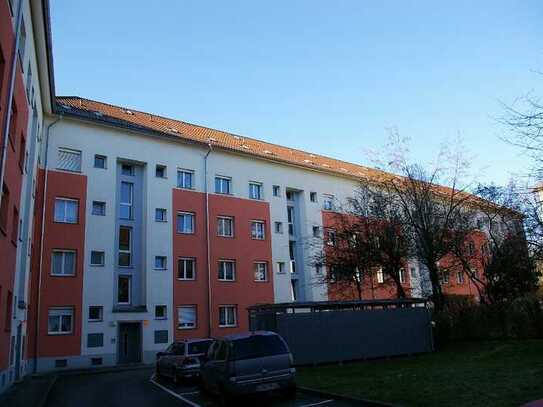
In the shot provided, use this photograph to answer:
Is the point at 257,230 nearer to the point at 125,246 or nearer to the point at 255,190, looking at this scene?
the point at 255,190

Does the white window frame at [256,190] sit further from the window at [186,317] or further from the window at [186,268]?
the window at [186,317]

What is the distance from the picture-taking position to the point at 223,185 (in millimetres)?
36406

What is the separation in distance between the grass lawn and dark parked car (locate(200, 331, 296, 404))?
1.74 m

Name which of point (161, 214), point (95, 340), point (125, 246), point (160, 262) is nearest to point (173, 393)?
point (95, 340)

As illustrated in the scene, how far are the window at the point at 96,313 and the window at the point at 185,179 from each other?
30.9 feet

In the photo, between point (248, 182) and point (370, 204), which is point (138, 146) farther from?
point (370, 204)

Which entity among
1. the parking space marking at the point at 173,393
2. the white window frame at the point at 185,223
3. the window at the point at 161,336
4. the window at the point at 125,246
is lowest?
the parking space marking at the point at 173,393

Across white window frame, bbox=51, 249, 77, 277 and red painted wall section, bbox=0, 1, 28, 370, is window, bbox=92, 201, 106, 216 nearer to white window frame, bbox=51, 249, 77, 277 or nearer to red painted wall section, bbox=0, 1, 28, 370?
white window frame, bbox=51, 249, 77, 277

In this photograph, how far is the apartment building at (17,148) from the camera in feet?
47.3

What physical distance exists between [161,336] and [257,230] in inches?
425

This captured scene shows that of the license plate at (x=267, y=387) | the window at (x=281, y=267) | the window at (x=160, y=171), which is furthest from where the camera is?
the window at (x=281, y=267)

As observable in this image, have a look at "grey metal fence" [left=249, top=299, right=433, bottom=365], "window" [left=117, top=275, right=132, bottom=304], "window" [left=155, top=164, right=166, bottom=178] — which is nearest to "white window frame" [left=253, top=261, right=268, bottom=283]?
"window" [left=155, top=164, right=166, bottom=178]

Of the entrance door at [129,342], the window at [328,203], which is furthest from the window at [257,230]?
the entrance door at [129,342]

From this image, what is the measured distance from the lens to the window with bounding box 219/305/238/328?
33375 millimetres
